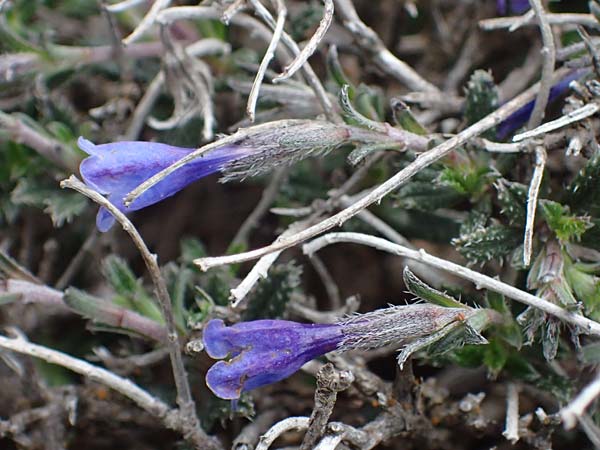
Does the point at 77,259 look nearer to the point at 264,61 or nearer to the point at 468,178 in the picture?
the point at 264,61

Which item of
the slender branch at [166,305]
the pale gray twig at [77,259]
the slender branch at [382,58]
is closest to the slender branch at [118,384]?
the slender branch at [166,305]

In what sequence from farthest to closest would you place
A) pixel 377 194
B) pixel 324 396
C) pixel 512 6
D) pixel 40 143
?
pixel 512 6
pixel 40 143
pixel 377 194
pixel 324 396

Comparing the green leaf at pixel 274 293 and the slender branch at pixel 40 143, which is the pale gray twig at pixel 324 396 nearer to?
the green leaf at pixel 274 293

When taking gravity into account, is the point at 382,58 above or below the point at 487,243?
above

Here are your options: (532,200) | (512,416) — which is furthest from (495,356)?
(532,200)

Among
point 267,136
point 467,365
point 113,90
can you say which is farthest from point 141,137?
point 467,365

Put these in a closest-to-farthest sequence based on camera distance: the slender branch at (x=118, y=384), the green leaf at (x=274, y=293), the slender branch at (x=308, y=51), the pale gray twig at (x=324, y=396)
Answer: the pale gray twig at (x=324, y=396) < the slender branch at (x=308, y=51) < the slender branch at (x=118, y=384) < the green leaf at (x=274, y=293)
